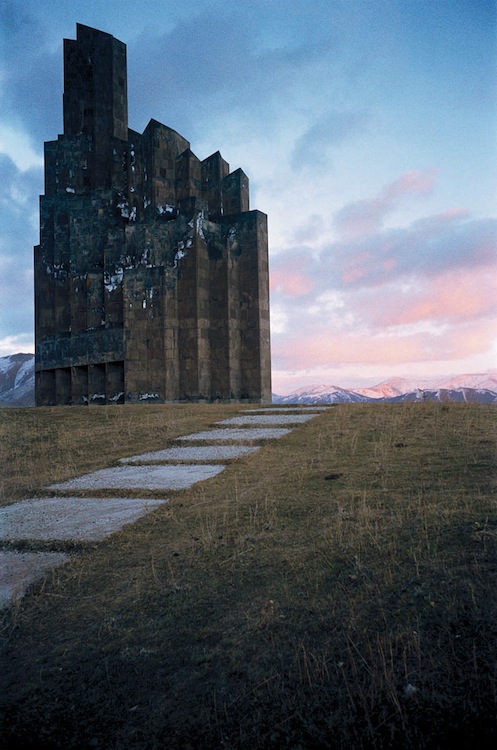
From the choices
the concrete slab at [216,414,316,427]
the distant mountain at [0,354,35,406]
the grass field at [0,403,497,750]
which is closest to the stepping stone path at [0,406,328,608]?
the grass field at [0,403,497,750]

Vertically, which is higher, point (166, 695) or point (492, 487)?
point (492, 487)

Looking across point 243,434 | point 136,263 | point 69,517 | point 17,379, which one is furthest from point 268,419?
point 17,379

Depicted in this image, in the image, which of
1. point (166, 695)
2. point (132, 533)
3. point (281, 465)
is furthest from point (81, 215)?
point (166, 695)

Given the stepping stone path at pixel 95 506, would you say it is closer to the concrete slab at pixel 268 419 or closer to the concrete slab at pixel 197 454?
the concrete slab at pixel 197 454

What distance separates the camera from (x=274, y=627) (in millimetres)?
3012

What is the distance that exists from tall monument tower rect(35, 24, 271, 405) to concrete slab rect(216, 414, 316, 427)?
10.7m

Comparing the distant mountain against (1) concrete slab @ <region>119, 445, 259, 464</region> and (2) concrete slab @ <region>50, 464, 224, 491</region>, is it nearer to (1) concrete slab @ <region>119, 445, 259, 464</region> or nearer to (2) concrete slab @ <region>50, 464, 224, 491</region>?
(1) concrete slab @ <region>119, 445, 259, 464</region>

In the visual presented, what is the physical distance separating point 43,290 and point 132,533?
24042mm

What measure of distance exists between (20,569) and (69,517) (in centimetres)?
109

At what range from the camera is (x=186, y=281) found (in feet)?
73.7

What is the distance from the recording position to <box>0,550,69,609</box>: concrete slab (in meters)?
3.67

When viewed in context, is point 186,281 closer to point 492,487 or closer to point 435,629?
point 492,487

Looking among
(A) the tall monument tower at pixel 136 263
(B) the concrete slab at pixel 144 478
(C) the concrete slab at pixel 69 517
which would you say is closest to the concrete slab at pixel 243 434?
(B) the concrete slab at pixel 144 478

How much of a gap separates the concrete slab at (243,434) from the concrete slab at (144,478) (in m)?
1.74
